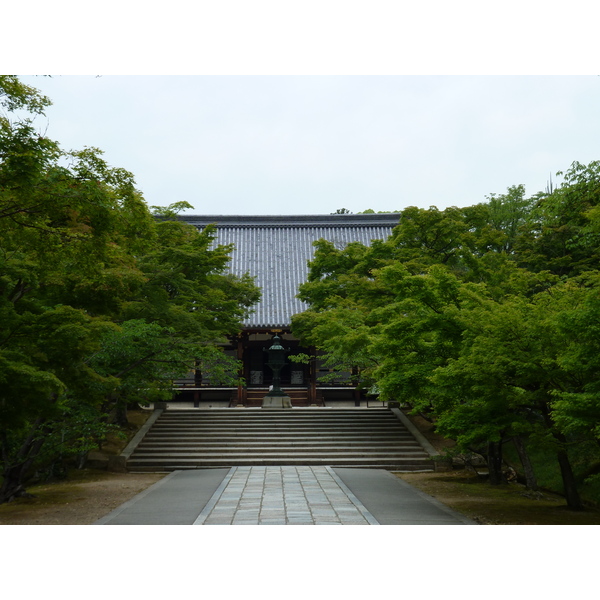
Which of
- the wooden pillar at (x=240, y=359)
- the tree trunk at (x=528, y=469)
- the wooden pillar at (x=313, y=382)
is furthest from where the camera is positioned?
the wooden pillar at (x=313, y=382)

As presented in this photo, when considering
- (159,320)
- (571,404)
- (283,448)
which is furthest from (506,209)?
(571,404)

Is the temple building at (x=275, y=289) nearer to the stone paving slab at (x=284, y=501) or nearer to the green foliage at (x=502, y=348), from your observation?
the stone paving slab at (x=284, y=501)

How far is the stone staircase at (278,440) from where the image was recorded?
1861 centimetres

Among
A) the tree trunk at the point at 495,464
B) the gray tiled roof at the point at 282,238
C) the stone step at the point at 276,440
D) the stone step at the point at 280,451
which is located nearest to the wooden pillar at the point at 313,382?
the gray tiled roof at the point at 282,238

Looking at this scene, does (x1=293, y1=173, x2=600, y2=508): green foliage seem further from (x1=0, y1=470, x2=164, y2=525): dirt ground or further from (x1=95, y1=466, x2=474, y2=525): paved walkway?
(x1=0, y1=470, x2=164, y2=525): dirt ground

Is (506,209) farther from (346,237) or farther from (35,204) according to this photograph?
(35,204)

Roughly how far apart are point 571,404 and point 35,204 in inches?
307

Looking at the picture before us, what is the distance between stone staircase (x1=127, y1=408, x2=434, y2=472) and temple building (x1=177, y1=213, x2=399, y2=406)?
1.83 meters

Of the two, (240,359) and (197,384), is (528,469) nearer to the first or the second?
(240,359)

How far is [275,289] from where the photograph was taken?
3188cm

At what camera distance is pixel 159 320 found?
56.7ft

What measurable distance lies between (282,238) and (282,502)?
88.6ft

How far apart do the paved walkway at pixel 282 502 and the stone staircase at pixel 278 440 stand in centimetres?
261

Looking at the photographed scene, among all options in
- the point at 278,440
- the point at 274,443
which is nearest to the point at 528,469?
the point at 274,443
